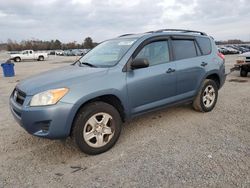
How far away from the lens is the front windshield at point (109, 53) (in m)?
3.72

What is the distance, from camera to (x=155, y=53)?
157 inches

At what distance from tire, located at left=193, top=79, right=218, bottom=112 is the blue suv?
0.08 ft

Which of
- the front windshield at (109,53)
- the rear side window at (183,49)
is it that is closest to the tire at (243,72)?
the rear side window at (183,49)

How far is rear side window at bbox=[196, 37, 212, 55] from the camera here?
4875 mm

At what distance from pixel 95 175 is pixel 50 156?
0.90 m

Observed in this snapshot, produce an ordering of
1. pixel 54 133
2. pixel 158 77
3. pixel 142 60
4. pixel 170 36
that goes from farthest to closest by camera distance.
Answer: pixel 170 36 → pixel 158 77 → pixel 142 60 → pixel 54 133

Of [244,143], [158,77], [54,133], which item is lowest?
[244,143]

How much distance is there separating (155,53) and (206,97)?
5.89ft

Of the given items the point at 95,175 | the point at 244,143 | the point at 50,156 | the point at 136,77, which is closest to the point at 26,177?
the point at 50,156

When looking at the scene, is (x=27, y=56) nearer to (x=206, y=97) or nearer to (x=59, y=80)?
(x=206, y=97)

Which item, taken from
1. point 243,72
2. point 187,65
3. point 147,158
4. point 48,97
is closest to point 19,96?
point 48,97

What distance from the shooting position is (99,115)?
3.28 m

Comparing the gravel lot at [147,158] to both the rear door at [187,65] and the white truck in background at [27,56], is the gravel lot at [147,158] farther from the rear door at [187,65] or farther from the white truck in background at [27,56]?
the white truck in background at [27,56]

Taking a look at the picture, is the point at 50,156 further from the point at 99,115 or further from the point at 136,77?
the point at 136,77
